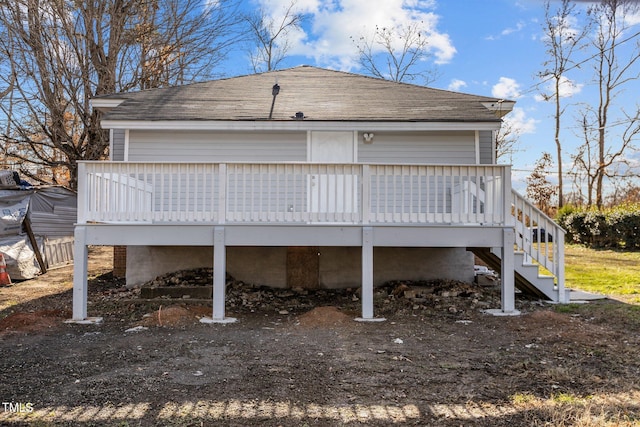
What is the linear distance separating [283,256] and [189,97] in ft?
13.6

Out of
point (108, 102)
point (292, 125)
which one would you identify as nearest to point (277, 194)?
point (292, 125)

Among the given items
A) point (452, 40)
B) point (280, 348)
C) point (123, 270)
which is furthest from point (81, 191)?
point (452, 40)

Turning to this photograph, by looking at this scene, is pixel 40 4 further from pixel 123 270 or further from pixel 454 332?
pixel 454 332

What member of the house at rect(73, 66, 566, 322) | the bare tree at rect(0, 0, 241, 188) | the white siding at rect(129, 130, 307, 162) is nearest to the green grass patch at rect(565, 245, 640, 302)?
the house at rect(73, 66, 566, 322)

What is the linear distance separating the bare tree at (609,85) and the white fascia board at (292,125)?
1827 centimetres

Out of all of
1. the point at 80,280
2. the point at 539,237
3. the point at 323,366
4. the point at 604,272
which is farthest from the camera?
the point at 604,272

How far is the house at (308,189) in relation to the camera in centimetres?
656

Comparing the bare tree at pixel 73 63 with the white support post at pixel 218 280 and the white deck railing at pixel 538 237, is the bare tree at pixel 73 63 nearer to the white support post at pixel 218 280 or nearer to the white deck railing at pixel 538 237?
the white support post at pixel 218 280

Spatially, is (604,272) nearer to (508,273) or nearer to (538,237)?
(538,237)

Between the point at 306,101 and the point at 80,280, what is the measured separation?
18.6ft

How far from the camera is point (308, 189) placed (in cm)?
700

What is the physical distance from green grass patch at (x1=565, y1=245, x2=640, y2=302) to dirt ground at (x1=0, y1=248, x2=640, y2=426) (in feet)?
5.78

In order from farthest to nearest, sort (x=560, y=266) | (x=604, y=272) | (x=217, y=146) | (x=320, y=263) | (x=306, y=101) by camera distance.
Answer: (x=604, y=272), (x=306, y=101), (x=320, y=263), (x=217, y=146), (x=560, y=266)

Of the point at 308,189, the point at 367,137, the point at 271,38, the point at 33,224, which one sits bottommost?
the point at 33,224
